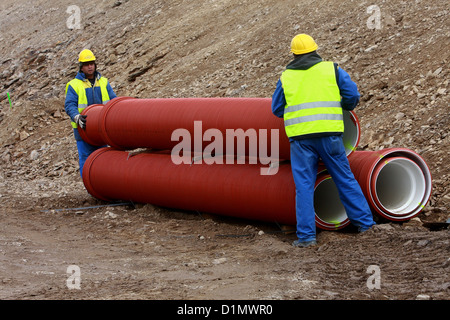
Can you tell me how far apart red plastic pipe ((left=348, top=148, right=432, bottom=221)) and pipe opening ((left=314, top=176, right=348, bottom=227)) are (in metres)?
0.41

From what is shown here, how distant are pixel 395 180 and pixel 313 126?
136 centimetres

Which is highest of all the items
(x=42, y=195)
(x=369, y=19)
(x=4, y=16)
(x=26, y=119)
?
(x=4, y=16)

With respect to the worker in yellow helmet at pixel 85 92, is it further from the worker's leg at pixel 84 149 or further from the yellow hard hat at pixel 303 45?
the yellow hard hat at pixel 303 45

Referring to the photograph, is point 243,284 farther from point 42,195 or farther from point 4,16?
point 4,16

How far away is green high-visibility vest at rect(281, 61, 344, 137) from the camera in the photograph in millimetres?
5570

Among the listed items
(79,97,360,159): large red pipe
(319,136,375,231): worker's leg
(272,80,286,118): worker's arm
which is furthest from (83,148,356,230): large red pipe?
(272,80,286,118): worker's arm

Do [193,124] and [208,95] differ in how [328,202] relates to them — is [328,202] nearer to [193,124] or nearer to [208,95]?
[193,124]

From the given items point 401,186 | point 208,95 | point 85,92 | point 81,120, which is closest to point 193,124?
point 81,120

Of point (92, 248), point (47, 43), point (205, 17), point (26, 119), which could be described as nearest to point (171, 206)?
point (92, 248)

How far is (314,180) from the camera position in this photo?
5715mm

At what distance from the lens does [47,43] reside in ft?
60.9

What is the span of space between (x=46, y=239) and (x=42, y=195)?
2953 millimetres

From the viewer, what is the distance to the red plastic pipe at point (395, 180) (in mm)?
5805

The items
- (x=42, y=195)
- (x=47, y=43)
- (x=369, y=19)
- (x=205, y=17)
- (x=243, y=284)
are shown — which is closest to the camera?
(x=243, y=284)
